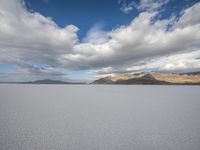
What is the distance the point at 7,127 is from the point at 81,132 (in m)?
4.88

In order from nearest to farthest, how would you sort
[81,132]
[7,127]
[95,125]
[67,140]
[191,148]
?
[191,148]
[67,140]
[81,132]
[7,127]
[95,125]

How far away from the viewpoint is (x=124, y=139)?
265 inches

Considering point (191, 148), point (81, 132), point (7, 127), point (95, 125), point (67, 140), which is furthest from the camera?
point (95, 125)

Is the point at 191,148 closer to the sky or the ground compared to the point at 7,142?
closer to the ground

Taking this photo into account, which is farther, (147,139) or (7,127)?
(7,127)

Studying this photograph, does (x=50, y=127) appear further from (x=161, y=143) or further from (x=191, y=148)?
(x=191, y=148)

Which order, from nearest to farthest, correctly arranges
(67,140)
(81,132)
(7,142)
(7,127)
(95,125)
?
(7,142), (67,140), (81,132), (7,127), (95,125)

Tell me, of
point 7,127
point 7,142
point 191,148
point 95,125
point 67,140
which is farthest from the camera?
point 95,125

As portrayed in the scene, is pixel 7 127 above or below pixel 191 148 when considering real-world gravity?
above

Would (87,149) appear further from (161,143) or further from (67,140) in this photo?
(161,143)

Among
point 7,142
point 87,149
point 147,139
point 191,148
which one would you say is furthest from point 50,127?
point 191,148

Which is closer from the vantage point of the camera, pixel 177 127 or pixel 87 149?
pixel 87 149

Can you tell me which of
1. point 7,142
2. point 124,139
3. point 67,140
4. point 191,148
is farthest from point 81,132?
point 191,148

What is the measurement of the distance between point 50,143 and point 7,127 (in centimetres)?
411
